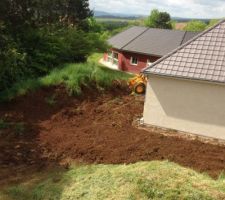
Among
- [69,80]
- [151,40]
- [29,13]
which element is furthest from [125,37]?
[69,80]

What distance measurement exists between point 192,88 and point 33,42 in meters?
11.0

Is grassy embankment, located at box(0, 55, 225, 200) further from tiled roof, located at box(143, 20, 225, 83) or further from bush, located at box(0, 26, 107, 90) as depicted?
bush, located at box(0, 26, 107, 90)

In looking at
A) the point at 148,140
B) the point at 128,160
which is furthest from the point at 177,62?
the point at 128,160

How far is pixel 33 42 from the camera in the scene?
2261 centimetres

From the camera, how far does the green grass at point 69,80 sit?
1955cm

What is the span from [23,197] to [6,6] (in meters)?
14.7

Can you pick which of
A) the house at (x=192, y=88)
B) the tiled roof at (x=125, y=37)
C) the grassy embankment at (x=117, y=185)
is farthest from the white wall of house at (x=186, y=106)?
the tiled roof at (x=125, y=37)

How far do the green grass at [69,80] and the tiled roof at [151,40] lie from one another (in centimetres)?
1706

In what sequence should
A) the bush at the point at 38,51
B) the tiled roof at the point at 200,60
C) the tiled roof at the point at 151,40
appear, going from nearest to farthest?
the tiled roof at the point at 200,60, the bush at the point at 38,51, the tiled roof at the point at 151,40

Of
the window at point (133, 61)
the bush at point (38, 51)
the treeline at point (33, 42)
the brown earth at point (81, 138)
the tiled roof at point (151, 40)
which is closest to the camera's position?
the brown earth at point (81, 138)

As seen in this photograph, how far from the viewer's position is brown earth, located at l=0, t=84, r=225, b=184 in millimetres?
12922

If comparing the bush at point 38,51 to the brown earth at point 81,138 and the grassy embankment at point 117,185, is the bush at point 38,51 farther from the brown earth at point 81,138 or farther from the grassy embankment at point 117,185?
the grassy embankment at point 117,185

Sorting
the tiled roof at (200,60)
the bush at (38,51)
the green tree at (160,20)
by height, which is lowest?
the green tree at (160,20)

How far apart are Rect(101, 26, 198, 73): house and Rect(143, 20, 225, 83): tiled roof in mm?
20836
